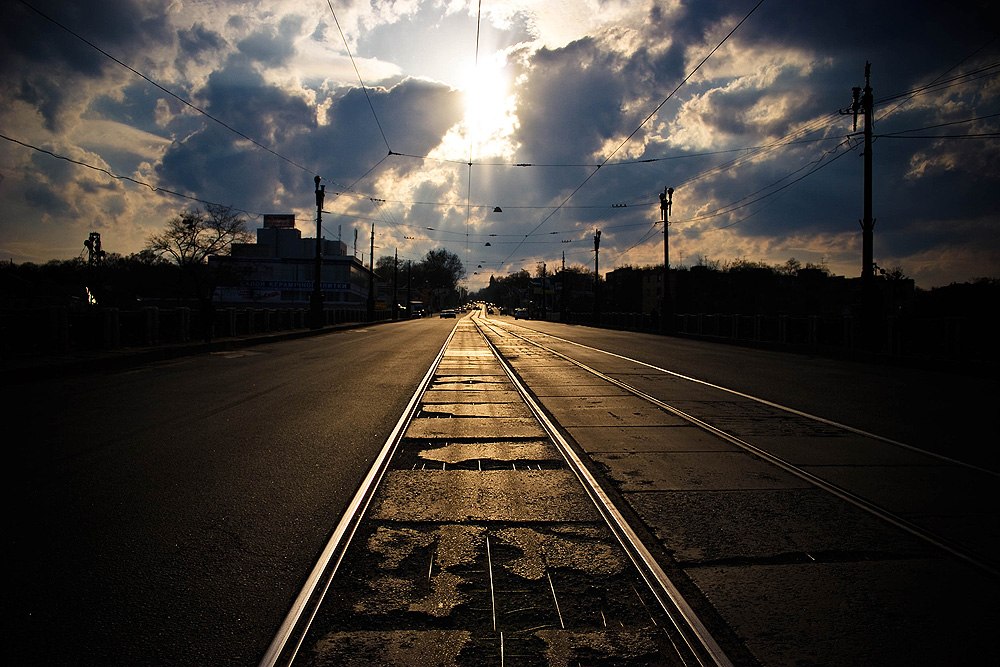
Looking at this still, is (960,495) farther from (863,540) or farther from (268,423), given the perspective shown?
(268,423)

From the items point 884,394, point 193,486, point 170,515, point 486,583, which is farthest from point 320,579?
point 884,394

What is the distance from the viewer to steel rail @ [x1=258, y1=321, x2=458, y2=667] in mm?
2943

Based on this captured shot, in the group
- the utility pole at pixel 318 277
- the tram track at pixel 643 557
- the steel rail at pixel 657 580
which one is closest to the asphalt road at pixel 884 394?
the tram track at pixel 643 557

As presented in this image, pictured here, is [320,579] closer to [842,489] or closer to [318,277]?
[842,489]

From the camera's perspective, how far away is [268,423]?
28.7 feet

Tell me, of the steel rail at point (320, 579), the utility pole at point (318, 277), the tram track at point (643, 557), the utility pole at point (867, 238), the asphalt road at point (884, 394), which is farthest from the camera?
the utility pole at point (318, 277)

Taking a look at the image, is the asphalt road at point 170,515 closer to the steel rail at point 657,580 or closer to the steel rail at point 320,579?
the steel rail at point 320,579

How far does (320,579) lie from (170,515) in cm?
183

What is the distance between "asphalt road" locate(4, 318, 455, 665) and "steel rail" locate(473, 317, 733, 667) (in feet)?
6.44

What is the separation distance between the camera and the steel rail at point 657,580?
2990mm

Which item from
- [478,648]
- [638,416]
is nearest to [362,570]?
[478,648]

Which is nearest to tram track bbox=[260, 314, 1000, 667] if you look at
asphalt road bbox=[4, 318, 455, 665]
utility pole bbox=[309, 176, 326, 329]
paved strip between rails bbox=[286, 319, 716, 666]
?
paved strip between rails bbox=[286, 319, 716, 666]

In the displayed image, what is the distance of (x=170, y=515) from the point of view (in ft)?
15.9

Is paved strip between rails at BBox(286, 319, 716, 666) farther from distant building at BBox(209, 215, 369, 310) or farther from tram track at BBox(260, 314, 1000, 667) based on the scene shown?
distant building at BBox(209, 215, 369, 310)
